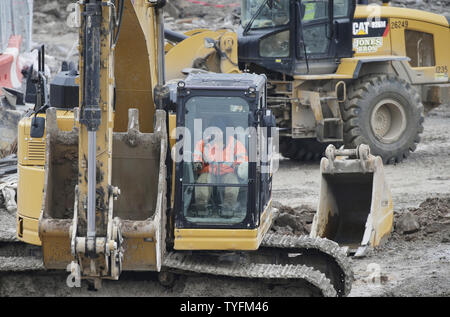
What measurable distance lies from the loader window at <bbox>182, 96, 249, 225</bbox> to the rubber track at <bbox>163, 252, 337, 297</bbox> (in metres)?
0.46

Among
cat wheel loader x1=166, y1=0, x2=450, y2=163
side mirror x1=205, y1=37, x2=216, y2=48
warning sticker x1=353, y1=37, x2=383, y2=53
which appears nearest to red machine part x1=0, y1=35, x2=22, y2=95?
cat wheel loader x1=166, y1=0, x2=450, y2=163

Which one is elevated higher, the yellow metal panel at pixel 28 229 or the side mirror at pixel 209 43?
the side mirror at pixel 209 43

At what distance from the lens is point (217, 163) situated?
7.09 metres

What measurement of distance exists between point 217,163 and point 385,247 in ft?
10.1

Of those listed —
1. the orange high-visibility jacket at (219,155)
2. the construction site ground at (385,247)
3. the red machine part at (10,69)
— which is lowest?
the construction site ground at (385,247)

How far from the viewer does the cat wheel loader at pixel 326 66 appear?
13.5 meters

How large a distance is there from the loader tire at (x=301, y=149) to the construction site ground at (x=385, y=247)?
134mm

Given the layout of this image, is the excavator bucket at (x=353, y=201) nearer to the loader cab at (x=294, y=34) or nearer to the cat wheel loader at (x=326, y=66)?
the cat wheel loader at (x=326, y=66)

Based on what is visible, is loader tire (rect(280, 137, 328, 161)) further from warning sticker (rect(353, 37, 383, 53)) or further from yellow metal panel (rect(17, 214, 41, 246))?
yellow metal panel (rect(17, 214, 41, 246))

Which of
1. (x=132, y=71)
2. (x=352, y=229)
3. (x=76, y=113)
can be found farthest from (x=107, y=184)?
(x=352, y=229)

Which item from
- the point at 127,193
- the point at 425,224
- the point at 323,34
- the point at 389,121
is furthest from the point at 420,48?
the point at 127,193

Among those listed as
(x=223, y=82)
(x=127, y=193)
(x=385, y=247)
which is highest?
(x=223, y=82)

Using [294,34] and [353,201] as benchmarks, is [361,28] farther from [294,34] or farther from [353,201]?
[353,201]
